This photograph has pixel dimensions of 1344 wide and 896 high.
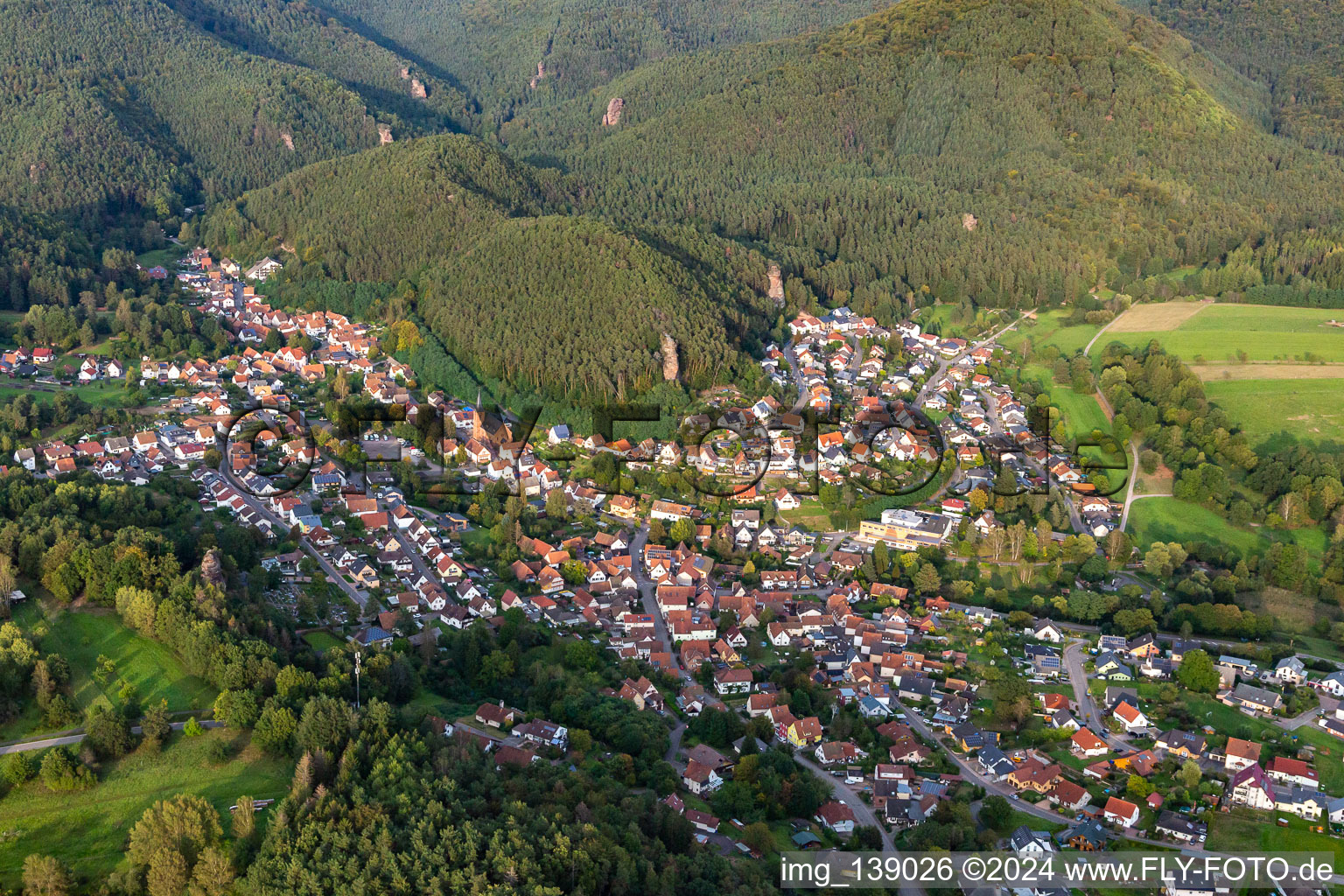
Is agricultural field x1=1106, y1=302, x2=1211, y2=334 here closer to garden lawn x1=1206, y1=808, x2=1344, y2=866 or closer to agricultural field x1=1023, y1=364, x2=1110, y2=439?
agricultural field x1=1023, y1=364, x2=1110, y2=439

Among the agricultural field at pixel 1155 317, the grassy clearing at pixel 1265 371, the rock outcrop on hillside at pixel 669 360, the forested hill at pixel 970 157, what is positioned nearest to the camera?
the grassy clearing at pixel 1265 371

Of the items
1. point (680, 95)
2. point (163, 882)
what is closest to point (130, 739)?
point (163, 882)

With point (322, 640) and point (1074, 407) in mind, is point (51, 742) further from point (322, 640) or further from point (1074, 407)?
point (1074, 407)

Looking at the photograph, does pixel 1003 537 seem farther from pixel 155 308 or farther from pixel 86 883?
pixel 155 308

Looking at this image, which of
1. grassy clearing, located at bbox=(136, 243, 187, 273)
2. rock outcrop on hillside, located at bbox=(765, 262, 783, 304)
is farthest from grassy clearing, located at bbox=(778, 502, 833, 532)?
grassy clearing, located at bbox=(136, 243, 187, 273)

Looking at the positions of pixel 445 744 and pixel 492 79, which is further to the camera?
pixel 492 79

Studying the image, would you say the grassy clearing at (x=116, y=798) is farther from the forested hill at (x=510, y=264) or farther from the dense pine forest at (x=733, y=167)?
the dense pine forest at (x=733, y=167)

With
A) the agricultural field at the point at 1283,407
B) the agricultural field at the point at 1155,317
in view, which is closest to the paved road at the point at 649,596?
the agricultural field at the point at 1283,407
